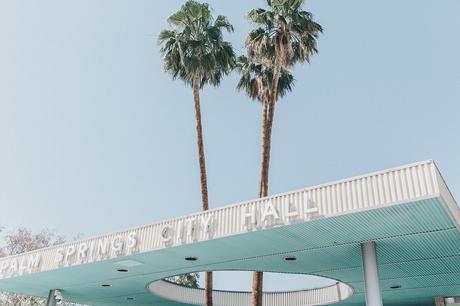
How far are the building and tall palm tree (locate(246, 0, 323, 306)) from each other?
21.9 ft

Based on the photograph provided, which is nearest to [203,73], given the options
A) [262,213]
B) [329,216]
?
[262,213]

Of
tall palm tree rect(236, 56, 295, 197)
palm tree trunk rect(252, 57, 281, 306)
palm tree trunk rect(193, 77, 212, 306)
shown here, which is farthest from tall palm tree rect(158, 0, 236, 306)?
palm tree trunk rect(252, 57, 281, 306)

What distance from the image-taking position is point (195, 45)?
2516cm

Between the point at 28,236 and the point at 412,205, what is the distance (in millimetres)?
36314

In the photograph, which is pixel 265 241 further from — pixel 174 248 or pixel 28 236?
pixel 28 236

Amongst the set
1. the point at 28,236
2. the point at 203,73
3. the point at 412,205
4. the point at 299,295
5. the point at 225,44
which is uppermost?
the point at 225,44

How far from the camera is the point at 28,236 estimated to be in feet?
130

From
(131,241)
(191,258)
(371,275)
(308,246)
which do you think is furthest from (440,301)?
(131,241)

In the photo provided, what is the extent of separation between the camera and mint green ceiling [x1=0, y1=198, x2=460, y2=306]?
41.9 feet

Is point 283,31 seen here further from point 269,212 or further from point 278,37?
point 269,212

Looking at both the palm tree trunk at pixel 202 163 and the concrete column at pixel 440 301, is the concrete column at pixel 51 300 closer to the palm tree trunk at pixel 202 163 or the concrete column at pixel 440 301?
the palm tree trunk at pixel 202 163

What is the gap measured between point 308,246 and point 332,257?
6.20ft

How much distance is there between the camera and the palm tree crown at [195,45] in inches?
988

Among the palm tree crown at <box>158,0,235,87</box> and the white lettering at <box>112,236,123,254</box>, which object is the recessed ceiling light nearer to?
the white lettering at <box>112,236,123,254</box>
